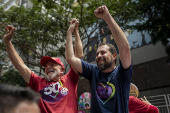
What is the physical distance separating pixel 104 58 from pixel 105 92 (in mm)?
442

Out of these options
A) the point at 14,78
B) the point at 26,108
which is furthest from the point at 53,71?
the point at 14,78

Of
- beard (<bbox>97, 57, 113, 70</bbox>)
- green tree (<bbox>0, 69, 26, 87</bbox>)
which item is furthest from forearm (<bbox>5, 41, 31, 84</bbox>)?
green tree (<bbox>0, 69, 26, 87</bbox>)

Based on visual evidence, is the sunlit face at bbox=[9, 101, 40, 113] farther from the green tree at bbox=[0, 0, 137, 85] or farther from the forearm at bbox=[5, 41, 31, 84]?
the green tree at bbox=[0, 0, 137, 85]

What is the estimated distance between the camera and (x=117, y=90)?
2014mm

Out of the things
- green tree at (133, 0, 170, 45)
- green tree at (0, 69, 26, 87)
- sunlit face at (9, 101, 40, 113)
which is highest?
green tree at (133, 0, 170, 45)

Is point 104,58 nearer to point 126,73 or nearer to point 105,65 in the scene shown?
point 105,65

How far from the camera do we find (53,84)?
2.64m

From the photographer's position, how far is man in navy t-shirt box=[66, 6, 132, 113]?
1909mm

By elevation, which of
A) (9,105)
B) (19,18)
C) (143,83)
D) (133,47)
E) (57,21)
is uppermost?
(19,18)

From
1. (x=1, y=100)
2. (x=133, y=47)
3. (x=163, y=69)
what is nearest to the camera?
(x=1, y=100)

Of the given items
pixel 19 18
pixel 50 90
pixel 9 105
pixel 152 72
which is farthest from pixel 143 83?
pixel 9 105

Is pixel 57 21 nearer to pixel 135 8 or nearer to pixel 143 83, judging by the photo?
pixel 135 8

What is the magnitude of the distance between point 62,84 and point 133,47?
329 inches

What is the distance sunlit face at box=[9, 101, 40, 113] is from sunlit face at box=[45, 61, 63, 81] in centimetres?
209
